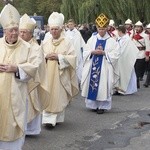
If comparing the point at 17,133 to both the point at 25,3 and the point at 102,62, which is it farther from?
the point at 25,3

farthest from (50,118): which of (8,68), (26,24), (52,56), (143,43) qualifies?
(143,43)

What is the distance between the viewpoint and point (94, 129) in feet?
26.6

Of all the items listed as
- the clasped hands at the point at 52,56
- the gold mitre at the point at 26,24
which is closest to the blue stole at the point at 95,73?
the clasped hands at the point at 52,56

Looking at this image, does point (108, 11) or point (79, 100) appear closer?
point (79, 100)

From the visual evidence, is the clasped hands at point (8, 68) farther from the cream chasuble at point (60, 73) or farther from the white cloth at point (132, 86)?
the white cloth at point (132, 86)

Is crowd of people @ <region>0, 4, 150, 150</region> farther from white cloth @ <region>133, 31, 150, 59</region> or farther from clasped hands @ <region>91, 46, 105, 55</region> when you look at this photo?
white cloth @ <region>133, 31, 150, 59</region>

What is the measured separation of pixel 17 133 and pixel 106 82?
3.98 meters

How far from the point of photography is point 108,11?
2769 centimetres

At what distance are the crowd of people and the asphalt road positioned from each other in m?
0.23

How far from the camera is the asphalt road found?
708 cm

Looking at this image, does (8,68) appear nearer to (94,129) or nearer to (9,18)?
(9,18)

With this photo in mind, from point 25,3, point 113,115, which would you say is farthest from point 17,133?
point 25,3

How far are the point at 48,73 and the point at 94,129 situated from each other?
120 centimetres

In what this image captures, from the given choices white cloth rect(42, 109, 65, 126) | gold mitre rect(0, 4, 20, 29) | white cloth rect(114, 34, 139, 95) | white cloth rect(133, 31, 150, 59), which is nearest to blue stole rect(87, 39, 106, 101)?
white cloth rect(42, 109, 65, 126)
